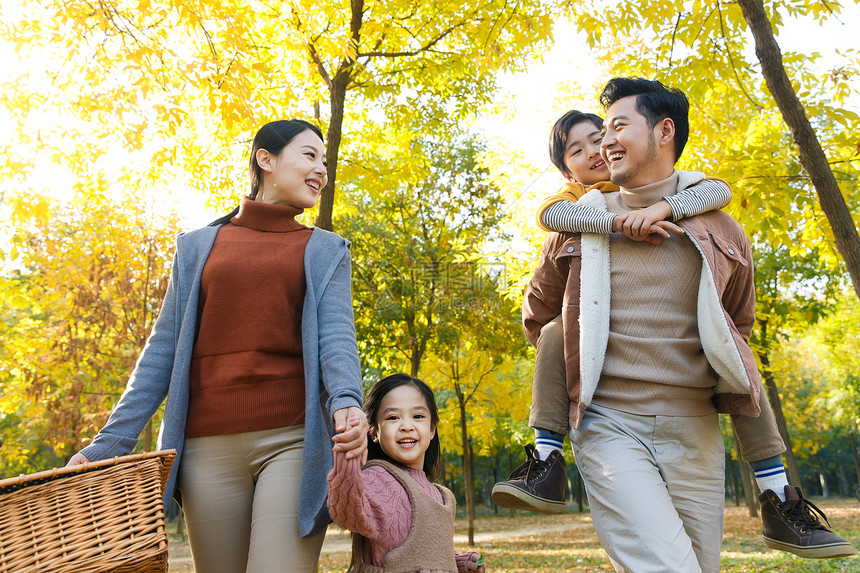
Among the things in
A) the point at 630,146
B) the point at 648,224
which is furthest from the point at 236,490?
the point at 630,146

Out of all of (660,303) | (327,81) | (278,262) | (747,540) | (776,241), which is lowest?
(747,540)

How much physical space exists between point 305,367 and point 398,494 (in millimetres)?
652

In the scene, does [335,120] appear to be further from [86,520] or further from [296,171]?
[86,520]

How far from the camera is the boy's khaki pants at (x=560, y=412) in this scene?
2.48 meters

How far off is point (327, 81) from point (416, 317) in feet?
19.8

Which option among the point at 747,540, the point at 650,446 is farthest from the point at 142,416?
the point at 747,540

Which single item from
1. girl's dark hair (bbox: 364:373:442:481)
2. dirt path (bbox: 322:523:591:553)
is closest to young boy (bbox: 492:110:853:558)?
girl's dark hair (bbox: 364:373:442:481)

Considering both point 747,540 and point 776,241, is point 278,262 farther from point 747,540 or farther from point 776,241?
point 747,540

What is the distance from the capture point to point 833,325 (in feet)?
62.7

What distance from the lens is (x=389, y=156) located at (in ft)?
28.0

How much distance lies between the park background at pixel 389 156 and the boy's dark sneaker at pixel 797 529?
2587 millimetres

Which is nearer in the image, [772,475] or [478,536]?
[772,475]

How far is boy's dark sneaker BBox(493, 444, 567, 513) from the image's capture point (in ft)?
7.50

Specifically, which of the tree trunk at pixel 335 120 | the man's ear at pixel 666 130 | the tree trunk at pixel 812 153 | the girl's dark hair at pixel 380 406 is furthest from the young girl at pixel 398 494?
the tree trunk at pixel 812 153
